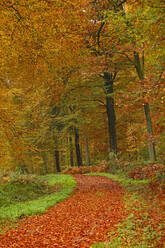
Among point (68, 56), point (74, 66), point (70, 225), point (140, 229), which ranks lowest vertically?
point (70, 225)

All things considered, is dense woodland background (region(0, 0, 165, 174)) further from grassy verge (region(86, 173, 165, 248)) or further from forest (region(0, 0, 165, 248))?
grassy verge (region(86, 173, 165, 248))

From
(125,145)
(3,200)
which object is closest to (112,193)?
(3,200)

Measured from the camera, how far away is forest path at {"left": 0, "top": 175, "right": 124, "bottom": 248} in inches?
193

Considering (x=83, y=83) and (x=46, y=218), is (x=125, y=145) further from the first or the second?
(x=46, y=218)

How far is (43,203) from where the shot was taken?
322 inches

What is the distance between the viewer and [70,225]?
5.95 metres

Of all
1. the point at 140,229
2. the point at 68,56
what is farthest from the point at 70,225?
the point at 68,56

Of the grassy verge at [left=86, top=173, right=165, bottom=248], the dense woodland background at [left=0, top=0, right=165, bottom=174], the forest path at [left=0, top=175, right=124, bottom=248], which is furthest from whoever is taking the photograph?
the dense woodland background at [left=0, top=0, right=165, bottom=174]

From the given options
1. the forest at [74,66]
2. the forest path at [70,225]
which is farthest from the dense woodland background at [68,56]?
the forest path at [70,225]

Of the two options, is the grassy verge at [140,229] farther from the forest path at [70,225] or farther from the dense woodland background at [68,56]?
the dense woodland background at [68,56]

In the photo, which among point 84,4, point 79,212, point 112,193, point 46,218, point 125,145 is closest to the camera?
point 46,218

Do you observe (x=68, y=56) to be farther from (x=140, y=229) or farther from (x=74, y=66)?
(x=140, y=229)

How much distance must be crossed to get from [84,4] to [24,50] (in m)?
5.14

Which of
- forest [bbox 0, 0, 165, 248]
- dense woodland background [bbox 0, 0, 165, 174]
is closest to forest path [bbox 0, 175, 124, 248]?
forest [bbox 0, 0, 165, 248]
